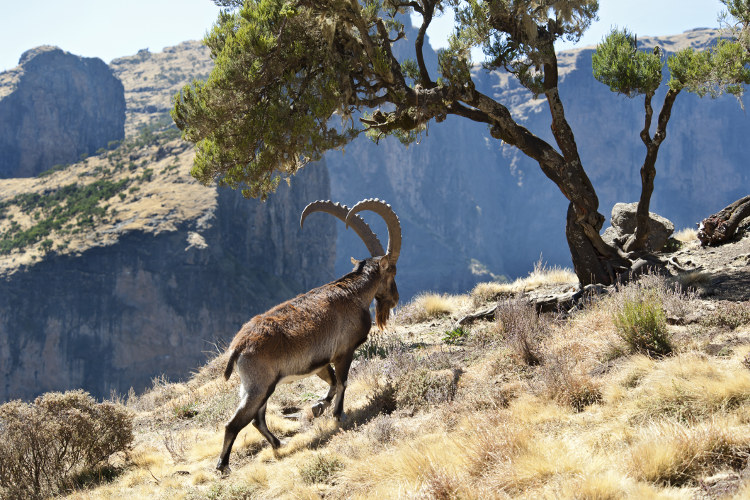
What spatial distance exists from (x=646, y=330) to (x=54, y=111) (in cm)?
12712

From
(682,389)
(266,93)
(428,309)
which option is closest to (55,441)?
(266,93)

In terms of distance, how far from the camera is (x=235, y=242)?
79375 millimetres

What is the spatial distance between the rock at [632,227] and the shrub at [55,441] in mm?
11051

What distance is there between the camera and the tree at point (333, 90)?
384 inches

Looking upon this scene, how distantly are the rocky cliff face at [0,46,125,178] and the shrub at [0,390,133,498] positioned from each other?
116 metres

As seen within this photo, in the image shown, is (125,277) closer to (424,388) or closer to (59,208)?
(59,208)

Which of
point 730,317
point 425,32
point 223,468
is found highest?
point 425,32

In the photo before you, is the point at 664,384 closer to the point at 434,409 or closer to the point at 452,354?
the point at 434,409

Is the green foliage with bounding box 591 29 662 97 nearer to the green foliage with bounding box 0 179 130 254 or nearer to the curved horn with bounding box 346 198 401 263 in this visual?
the curved horn with bounding box 346 198 401 263

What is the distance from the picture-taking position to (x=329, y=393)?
7.45m

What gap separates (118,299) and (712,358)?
70.7 m

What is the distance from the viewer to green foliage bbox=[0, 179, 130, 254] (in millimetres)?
68062

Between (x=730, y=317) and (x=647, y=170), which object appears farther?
(x=647, y=170)

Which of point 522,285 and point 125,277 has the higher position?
point 522,285
